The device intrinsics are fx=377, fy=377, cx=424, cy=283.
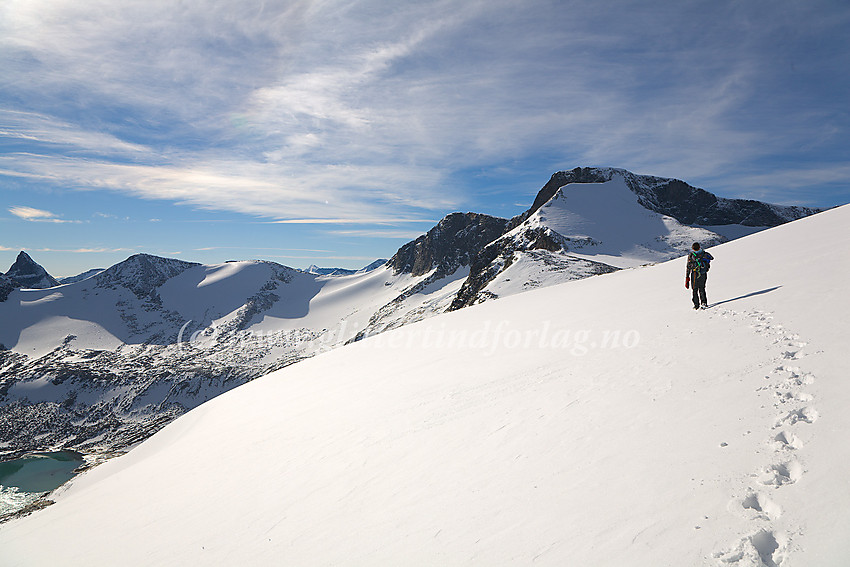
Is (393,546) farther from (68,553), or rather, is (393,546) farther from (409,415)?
(68,553)

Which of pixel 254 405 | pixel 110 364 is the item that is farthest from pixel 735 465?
pixel 110 364

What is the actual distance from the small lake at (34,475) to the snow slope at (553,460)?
64.5 metres

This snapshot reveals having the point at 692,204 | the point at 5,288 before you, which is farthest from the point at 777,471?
the point at 5,288

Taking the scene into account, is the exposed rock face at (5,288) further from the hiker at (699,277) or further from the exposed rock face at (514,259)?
the hiker at (699,277)

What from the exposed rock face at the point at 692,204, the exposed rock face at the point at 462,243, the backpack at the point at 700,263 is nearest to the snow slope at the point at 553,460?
the backpack at the point at 700,263

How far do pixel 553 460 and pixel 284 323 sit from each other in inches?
8229

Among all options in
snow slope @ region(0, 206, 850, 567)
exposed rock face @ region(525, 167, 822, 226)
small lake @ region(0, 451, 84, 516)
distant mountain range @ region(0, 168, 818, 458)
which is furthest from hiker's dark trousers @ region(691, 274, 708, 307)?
exposed rock face @ region(525, 167, 822, 226)

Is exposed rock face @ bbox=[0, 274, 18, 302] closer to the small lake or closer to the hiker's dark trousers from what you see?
the small lake

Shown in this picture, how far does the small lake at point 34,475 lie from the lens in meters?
54.4

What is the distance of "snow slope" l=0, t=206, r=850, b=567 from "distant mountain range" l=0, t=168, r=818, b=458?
34.4m

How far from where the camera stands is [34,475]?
6838 centimetres

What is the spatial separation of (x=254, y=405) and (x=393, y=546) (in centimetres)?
1159

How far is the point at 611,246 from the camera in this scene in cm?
7344

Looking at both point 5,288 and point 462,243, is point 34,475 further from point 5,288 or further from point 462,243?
point 5,288
